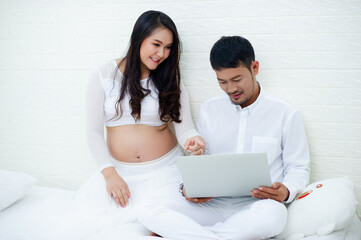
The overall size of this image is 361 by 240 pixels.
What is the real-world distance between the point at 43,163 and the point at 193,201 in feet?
4.49

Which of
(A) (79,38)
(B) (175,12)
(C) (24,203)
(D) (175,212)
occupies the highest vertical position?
(B) (175,12)

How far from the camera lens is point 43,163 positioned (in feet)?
8.59

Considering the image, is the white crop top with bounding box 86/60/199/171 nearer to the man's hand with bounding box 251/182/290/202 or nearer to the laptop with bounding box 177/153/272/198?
the laptop with bounding box 177/153/272/198

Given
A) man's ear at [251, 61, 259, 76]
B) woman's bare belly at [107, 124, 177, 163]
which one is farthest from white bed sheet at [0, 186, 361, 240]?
man's ear at [251, 61, 259, 76]

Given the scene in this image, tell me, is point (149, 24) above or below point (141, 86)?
above

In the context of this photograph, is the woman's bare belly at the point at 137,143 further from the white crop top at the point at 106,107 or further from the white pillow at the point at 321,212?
the white pillow at the point at 321,212

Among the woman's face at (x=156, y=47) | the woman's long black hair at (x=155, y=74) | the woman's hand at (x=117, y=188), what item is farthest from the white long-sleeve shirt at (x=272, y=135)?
the woman's hand at (x=117, y=188)

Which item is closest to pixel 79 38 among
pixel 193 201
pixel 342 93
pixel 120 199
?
pixel 120 199

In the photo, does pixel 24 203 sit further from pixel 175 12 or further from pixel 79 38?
pixel 175 12

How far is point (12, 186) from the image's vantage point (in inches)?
82.3

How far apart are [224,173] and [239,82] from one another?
1.66ft

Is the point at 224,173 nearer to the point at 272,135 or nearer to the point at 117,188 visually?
the point at 272,135

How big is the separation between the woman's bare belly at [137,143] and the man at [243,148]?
1.00 ft

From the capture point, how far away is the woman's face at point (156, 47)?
1.96 metres
